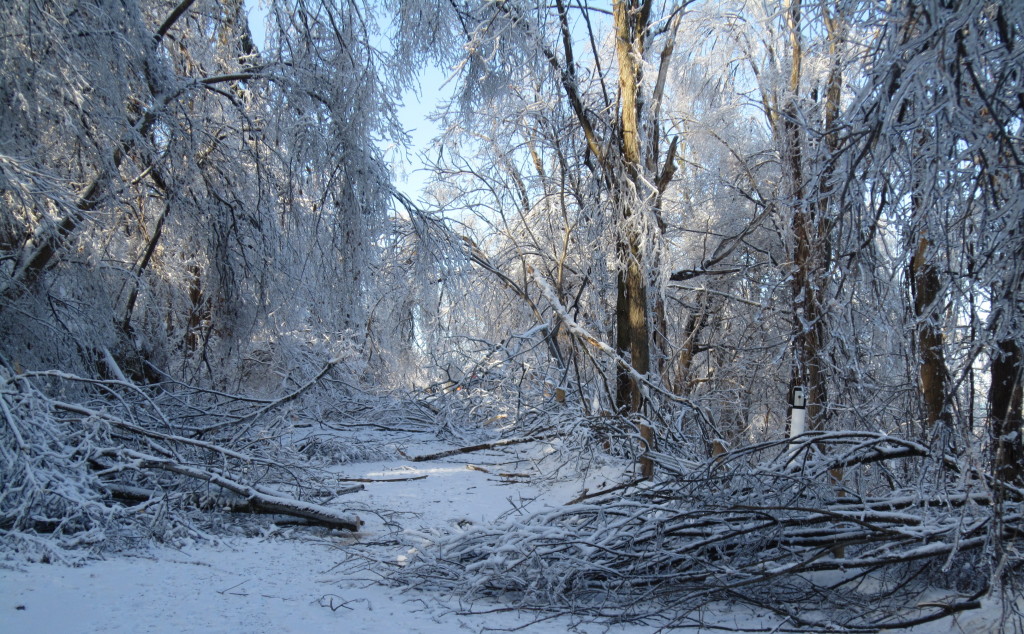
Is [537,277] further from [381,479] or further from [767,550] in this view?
[767,550]

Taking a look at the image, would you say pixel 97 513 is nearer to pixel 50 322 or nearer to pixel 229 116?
pixel 50 322

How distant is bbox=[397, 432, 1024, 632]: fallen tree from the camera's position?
2863mm

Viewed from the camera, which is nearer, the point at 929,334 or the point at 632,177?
the point at 929,334

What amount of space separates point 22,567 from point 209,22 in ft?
21.9

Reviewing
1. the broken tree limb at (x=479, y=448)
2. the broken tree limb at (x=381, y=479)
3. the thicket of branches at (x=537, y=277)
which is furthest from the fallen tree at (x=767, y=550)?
the broken tree limb at (x=479, y=448)

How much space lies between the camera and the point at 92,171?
588 cm

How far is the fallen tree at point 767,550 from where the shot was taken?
9.39ft

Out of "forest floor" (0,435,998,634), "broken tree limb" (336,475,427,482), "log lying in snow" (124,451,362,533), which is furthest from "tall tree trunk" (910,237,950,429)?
"broken tree limb" (336,475,427,482)

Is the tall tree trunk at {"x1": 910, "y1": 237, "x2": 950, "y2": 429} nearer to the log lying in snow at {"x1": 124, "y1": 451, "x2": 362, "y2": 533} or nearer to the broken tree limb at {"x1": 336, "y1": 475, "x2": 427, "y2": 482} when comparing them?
the log lying in snow at {"x1": 124, "y1": 451, "x2": 362, "y2": 533}

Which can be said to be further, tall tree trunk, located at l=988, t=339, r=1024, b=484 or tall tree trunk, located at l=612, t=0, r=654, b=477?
tall tree trunk, located at l=612, t=0, r=654, b=477

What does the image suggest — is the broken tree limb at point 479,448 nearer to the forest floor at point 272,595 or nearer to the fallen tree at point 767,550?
the forest floor at point 272,595

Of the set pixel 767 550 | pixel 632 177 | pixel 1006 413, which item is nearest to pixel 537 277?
pixel 632 177

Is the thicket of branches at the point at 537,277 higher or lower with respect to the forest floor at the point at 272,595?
higher

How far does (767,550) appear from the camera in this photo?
10.7 ft
